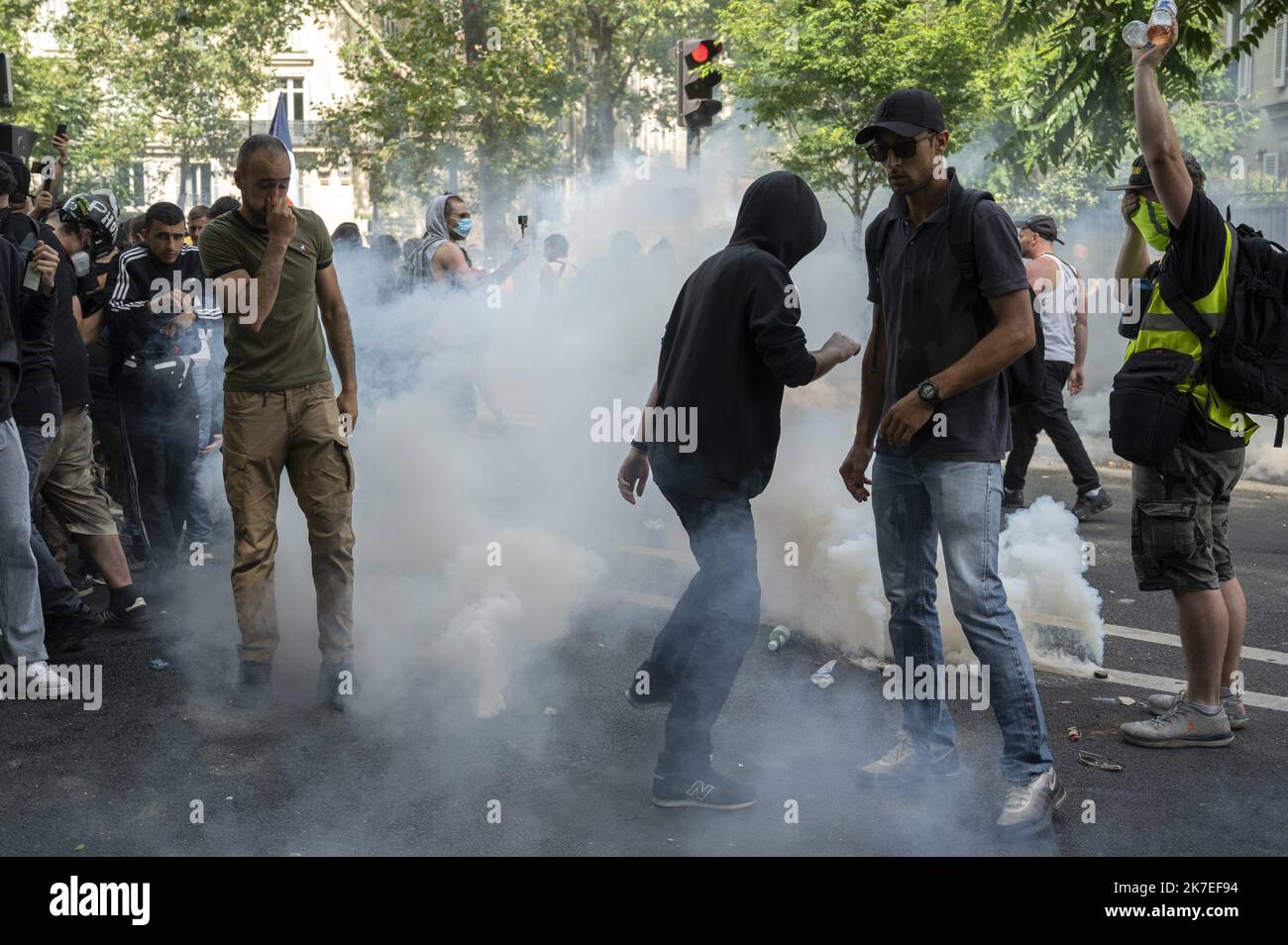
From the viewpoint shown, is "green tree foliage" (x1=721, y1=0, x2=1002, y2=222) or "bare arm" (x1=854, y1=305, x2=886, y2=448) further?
"green tree foliage" (x1=721, y1=0, x2=1002, y2=222)

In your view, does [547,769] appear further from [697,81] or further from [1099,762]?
[697,81]

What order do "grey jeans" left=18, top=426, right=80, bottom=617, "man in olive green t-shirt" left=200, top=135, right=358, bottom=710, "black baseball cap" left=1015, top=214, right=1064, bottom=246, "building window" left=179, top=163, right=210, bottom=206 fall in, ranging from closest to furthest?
1. "man in olive green t-shirt" left=200, top=135, right=358, bottom=710
2. "grey jeans" left=18, top=426, right=80, bottom=617
3. "black baseball cap" left=1015, top=214, right=1064, bottom=246
4. "building window" left=179, top=163, right=210, bottom=206

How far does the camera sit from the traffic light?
10414 millimetres

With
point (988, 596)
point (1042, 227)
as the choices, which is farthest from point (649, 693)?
point (1042, 227)

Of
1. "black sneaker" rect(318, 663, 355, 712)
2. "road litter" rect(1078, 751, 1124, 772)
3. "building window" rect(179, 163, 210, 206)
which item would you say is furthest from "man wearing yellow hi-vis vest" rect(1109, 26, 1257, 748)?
"building window" rect(179, 163, 210, 206)

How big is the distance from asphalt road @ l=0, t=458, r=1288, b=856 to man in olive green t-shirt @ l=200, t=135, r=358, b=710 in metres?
0.28

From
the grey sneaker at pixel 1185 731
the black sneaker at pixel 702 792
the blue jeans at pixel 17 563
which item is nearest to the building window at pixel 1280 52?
the grey sneaker at pixel 1185 731

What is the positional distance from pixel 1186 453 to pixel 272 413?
9.77 ft

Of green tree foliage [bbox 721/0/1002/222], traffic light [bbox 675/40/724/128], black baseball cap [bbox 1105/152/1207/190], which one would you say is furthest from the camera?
green tree foliage [bbox 721/0/1002/222]

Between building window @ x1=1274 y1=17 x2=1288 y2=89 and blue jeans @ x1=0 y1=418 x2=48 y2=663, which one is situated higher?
building window @ x1=1274 y1=17 x2=1288 y2=89

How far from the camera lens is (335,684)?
459cm

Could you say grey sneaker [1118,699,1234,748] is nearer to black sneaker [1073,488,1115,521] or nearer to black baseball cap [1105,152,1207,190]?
black baseball cap [1105,152,1207,190]

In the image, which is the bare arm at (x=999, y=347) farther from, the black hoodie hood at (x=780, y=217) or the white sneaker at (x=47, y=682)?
the white sneaker at (x=47, y=682)

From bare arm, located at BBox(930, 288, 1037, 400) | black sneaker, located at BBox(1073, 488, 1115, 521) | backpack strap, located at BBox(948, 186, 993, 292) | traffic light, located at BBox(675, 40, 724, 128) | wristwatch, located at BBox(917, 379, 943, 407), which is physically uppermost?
traffic light, located at BBox(675, 40, 724, 128)
